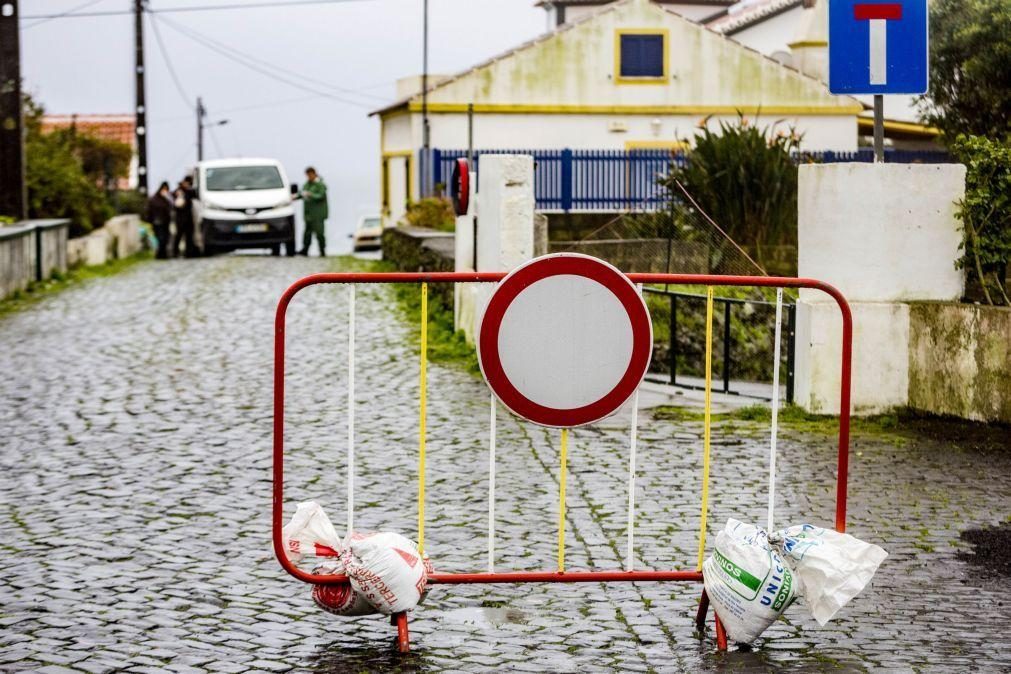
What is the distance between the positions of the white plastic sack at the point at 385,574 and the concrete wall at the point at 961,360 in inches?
200

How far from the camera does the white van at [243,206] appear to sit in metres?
30.2

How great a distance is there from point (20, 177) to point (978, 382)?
63.7ft

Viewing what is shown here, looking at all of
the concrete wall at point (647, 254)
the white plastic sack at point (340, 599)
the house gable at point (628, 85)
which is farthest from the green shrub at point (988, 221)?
the house gable at point (628, 85)

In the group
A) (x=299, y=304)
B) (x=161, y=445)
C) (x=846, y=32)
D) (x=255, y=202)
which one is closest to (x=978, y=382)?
(x=846, y=32)

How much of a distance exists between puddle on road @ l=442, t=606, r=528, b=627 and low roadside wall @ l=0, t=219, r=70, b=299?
14.4 metres

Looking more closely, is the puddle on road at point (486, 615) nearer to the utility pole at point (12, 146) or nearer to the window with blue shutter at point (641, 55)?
the utility pole at point (12, 146)

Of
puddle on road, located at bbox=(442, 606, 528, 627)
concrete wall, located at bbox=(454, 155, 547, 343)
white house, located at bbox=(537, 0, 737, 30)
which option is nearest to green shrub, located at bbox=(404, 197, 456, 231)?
concrete wall, located at bbox=(454, 155, 547, 343)

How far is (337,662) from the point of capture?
5.38 metres

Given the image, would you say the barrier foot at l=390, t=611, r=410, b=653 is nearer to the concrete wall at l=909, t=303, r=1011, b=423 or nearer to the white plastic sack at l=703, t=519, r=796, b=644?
the white plastic sack at l=703, t=519, r=796, b=644

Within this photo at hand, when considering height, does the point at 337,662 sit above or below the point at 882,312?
below

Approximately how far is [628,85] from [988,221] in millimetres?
35504

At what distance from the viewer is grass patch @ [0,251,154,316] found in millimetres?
19094

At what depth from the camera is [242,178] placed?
31.3 meters

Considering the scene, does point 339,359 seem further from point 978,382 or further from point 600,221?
point 600,221
